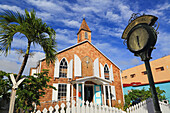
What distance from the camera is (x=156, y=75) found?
2156 cm

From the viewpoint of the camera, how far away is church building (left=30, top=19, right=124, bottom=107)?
1047cm

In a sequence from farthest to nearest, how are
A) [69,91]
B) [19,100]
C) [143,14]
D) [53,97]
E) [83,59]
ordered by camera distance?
[83,59], [69,91], [53,97], [19,100], [143,14]

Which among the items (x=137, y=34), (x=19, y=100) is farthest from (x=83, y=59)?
(x=137, y=34)

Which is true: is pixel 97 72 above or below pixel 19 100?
above

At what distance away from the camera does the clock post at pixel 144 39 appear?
1980 mm

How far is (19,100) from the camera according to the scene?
14.1ft

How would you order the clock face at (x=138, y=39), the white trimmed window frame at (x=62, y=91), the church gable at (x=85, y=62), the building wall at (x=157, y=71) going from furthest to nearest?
the building wall at (x=157, y=71) → the church gable at (x=85, y=62) → the white trimmed window frame at (x=62, y=91) → the clock face at (x=138, y=39)

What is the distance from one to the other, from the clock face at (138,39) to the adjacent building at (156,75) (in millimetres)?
14386

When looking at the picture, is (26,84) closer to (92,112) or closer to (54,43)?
(54,43)

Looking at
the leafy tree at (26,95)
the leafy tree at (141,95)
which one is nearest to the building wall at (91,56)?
the leafy tree at (141,95)

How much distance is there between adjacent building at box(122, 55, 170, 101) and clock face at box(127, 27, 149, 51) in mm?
14386

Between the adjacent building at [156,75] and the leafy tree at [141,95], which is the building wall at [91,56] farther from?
the adjacent building at [156,75]

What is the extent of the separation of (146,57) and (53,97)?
9701 mm

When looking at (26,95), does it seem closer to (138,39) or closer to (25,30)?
(25,30)
